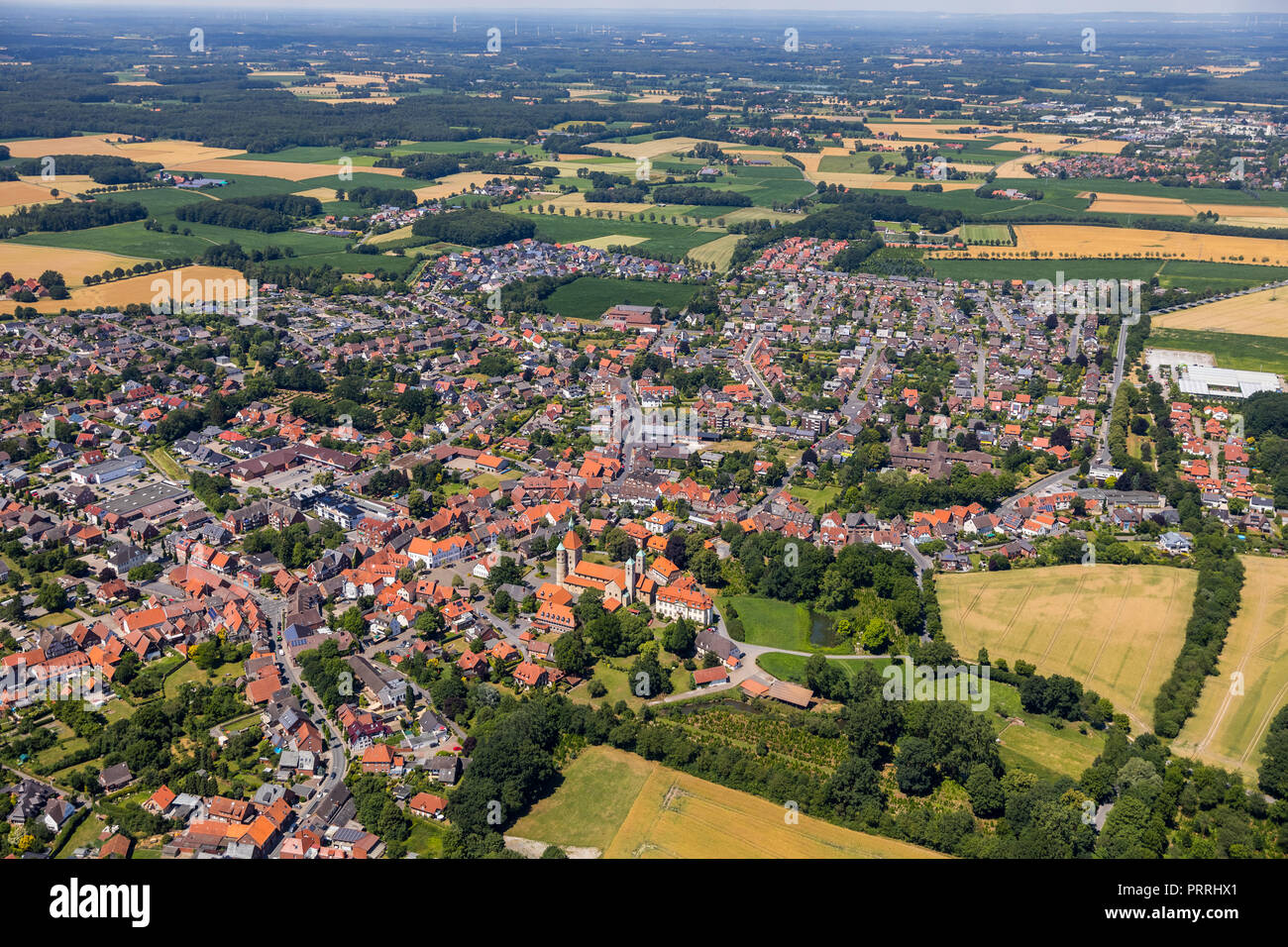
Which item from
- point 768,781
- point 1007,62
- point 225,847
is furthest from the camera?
point 1007,62

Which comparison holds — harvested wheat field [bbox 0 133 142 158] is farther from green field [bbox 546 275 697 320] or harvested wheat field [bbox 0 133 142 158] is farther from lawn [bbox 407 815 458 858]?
lawn [bbox 407 815 458 858]

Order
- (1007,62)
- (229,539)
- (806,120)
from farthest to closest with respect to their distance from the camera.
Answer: (1007,62)
(806,120)
(229,539)

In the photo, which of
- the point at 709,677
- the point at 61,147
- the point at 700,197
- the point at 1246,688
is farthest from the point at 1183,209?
the point at 61,147

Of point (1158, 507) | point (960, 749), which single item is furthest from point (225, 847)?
point (1158, 507)

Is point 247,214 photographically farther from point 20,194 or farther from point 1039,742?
point 1039,742

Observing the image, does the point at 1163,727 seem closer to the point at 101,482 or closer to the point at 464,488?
the point at 464,488

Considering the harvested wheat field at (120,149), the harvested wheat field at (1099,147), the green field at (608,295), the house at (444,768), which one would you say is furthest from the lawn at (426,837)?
the harvested wheat field at (1099,147)
